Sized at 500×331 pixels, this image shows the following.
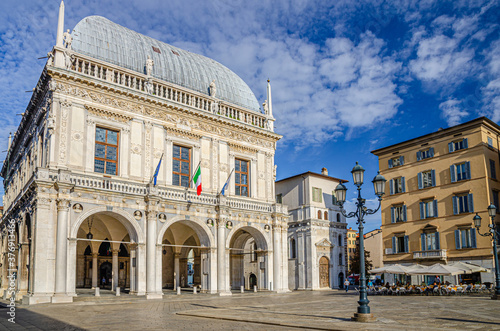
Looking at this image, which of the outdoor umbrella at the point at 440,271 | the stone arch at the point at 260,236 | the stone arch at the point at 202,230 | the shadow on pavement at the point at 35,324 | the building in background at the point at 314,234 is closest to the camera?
the shadow on pavement at the point at 35,324

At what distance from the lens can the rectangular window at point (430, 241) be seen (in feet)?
134

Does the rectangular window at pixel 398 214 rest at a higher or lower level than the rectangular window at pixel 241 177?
lower

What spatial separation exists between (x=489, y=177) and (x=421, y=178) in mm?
6097

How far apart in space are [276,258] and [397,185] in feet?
53.9

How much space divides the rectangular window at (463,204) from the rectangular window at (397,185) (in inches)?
219

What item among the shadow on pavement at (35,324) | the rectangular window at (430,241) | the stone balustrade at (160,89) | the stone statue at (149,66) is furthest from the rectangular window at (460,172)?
the shadow on pavement at (35,324)

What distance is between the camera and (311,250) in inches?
1812

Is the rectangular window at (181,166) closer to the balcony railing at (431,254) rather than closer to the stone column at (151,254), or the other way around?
the stone column at (151,254)

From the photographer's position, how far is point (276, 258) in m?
36.7

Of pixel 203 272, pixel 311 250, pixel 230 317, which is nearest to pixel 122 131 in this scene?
pixel 203 272

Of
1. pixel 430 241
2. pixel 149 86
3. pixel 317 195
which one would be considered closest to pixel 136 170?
pixel 149 86

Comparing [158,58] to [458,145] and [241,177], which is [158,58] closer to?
Answer: [241,177]

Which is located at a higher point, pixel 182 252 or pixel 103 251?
pixel 103 251

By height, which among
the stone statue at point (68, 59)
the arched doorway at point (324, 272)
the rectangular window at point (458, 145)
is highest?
the stone statue at point (68, 59)
